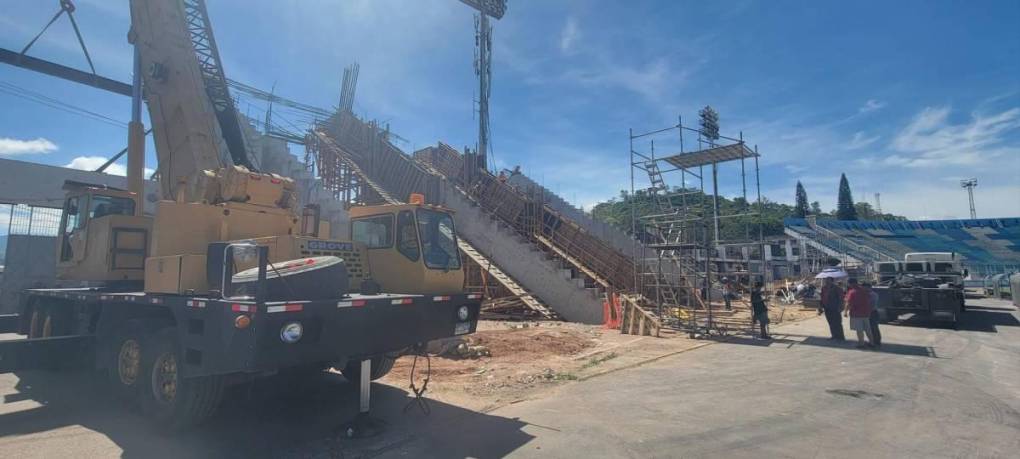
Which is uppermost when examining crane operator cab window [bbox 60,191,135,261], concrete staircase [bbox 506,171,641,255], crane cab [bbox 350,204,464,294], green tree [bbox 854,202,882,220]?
green tree [bbox 854,202,882,220]

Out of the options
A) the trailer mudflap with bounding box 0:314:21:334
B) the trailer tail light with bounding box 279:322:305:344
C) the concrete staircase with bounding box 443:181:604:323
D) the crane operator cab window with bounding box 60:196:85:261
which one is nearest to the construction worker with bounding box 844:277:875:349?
the concrete staircase with bounding box 443:181:604:323

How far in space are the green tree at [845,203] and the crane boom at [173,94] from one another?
107m

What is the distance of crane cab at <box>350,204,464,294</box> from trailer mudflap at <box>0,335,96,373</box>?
4262 millimetres

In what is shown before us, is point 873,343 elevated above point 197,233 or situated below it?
below

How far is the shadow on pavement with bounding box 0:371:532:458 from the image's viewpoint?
17.0ft

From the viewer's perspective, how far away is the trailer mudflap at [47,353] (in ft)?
20.8

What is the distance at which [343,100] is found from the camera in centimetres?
3509

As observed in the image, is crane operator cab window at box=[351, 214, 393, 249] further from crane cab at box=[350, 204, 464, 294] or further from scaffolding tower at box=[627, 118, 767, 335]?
scaffolding tower at box=[627, 118, 767, 335]

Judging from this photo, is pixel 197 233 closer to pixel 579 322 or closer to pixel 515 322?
pixel 515 322

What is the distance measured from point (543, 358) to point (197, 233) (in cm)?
670

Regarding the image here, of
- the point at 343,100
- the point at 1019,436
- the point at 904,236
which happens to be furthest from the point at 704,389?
the point at 904,236

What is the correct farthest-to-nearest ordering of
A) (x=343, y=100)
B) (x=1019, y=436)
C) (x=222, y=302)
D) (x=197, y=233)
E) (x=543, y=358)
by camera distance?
1. (x=343, y=100)
2. (x=543, y=358)
3. (x=197, y=233)
4. (x=1019, y=436)
5. (x=222, y=302)

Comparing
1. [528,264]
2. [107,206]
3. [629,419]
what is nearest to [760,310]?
[629,419]

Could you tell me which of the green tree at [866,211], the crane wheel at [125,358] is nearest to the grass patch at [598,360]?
the crane wheel at [125,358]
